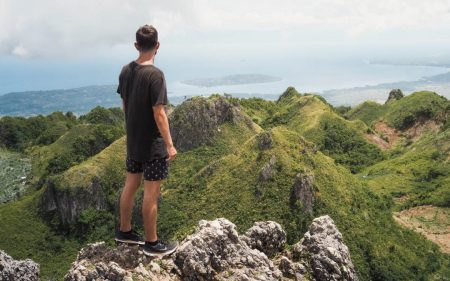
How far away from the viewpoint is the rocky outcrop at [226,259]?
14.0m

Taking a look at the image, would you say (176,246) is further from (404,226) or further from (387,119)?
(387,119)

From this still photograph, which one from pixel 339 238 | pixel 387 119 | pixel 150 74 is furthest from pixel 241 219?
pixel 387 119

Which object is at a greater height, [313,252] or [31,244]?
[313,252]

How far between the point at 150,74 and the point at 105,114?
316 ft

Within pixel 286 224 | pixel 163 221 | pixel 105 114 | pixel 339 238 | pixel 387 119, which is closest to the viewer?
pixel 339 238

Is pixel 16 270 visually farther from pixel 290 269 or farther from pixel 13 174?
pixel 13 174

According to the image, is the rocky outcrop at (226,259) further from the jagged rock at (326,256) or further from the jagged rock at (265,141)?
the jagged rock at (265,141)

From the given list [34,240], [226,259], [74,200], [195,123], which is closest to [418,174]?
[195,123]

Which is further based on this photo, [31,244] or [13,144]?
[13,144]

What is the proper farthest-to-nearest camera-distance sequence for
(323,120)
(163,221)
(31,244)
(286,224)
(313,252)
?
(323,120) < (31,244) < (163,221) < (286,224) < (313,252)

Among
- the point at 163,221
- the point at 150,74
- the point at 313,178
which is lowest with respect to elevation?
the point at 163,221

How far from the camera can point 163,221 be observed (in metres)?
44.7

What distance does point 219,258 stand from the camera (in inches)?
616

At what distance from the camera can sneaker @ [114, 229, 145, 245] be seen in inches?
540
